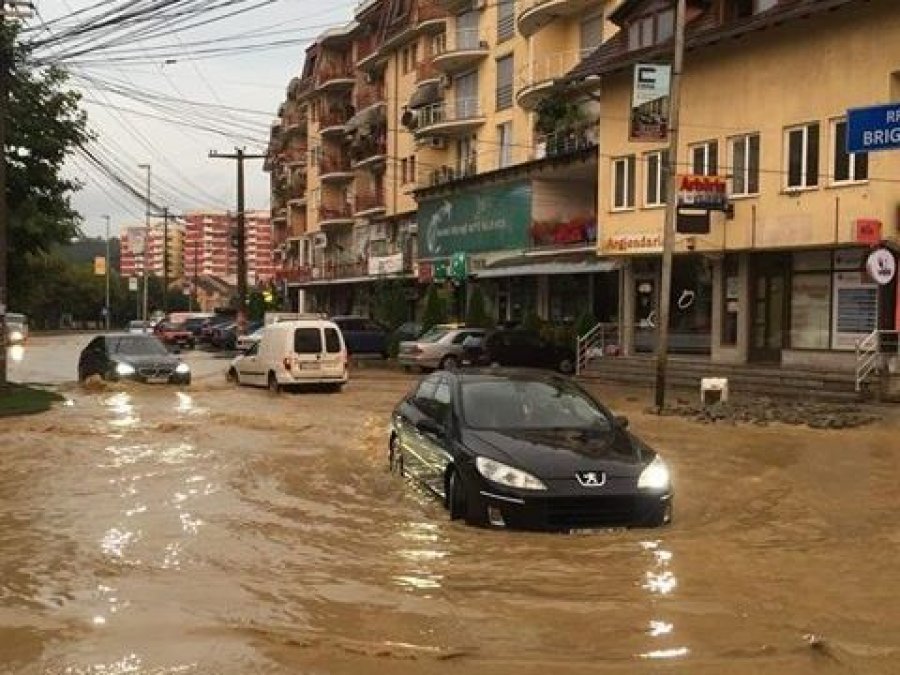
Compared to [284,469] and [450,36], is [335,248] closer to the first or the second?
[450,36]

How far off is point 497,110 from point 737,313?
73.3ft

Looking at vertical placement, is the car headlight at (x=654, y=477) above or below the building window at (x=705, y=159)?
below

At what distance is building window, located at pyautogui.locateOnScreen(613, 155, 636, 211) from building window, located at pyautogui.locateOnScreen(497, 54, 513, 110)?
15.8 meters

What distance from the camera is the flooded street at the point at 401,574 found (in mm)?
6312

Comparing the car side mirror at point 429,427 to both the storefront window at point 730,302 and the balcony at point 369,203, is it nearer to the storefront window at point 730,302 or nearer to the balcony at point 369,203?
the storefront window at point 730,302

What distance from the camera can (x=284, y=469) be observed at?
14.4 meters

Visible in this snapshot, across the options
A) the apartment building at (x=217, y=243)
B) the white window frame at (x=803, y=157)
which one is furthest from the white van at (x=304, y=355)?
the apartment building at (x=217, y=243)

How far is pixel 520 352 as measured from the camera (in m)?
35.6

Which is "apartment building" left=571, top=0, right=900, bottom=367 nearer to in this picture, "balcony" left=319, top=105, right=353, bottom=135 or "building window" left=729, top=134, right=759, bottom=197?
"building window" left=729, top=134, right=759, bottom=197

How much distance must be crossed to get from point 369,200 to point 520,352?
33.3 metres

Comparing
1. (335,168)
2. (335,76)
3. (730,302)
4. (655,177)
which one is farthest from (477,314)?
(335,76)

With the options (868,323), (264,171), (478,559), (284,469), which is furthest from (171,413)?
→ (264,171)

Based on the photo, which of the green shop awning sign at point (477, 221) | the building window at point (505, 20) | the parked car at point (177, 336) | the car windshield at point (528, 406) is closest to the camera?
the car windshield at point (528, 406)

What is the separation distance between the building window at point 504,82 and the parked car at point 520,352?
16064mm
